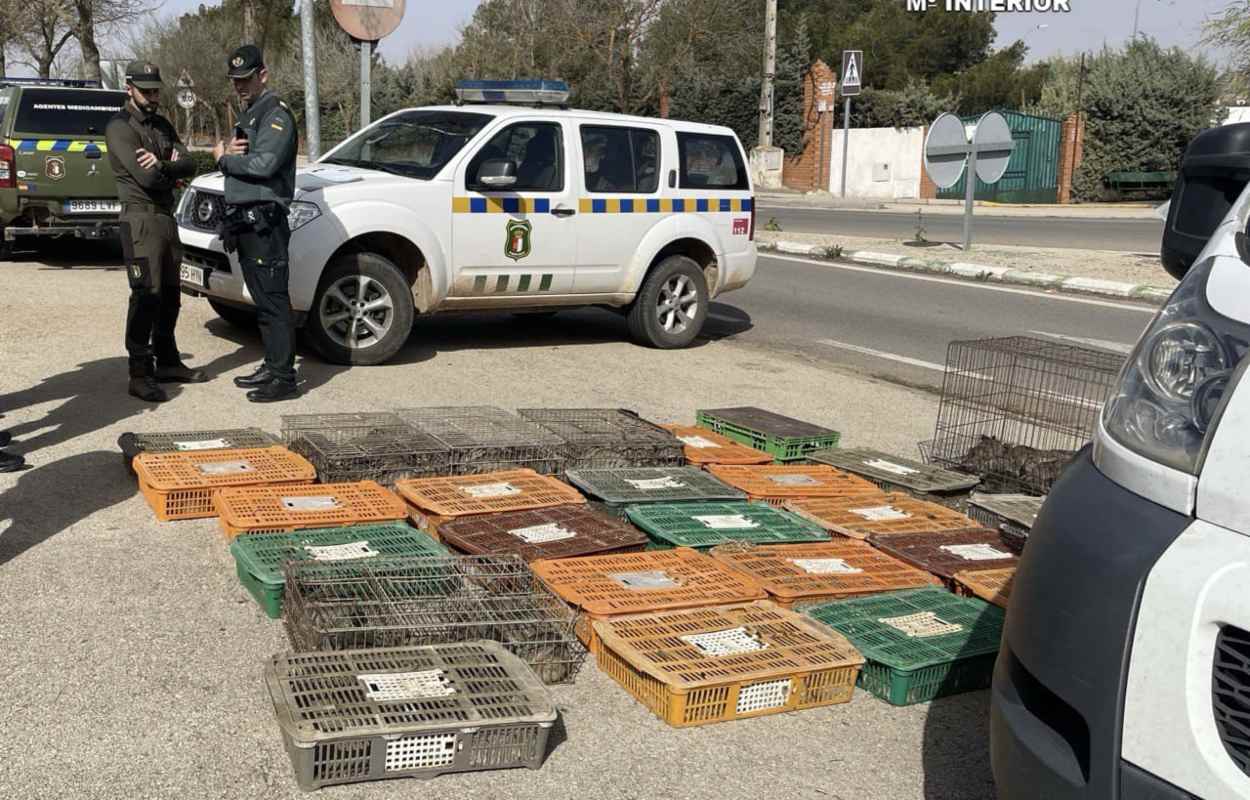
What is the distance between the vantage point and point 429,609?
440 cm

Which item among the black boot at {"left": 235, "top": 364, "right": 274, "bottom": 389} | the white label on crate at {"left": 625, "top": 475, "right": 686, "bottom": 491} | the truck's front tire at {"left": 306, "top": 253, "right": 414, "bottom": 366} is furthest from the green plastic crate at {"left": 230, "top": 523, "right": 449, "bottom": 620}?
the truck's front tire at {"left": 306, "top": 253, "right": 414, "bottom": 366}

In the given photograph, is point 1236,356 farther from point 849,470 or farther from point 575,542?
point 849,470

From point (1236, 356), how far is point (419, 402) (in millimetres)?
6400

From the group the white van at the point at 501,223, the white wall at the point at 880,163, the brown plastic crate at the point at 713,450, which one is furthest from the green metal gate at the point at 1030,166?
the brown plastic crate at the point at 713,450

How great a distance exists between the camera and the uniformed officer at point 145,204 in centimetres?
786

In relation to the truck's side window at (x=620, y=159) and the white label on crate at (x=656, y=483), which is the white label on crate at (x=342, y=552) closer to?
the white label on crate at (x=656, y=483)

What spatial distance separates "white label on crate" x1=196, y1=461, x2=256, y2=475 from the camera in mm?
5889

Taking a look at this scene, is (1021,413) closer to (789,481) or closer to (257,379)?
A: (789,481)

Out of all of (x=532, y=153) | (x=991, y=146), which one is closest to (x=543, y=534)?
(x=532, y=153)

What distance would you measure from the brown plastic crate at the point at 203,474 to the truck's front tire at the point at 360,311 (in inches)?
117

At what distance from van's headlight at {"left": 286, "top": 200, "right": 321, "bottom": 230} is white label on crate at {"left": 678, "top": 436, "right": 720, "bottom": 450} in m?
3.45

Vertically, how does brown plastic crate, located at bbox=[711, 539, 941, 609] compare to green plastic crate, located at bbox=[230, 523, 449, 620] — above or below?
below

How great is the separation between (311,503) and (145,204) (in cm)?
334

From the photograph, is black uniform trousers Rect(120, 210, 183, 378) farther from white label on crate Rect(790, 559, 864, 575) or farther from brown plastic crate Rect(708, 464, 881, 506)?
white label on crate Rect(790, 559, 864, 575)
